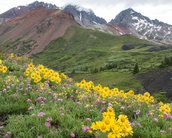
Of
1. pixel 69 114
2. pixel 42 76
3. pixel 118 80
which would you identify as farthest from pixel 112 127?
pixel 118 80

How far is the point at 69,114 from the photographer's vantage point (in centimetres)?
888

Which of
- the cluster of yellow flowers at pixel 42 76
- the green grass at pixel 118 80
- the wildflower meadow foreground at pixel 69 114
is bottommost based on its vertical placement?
the green grass at pixel 118 80

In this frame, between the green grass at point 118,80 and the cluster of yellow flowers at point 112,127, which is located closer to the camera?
the cluster of yellow flowers at point 112,127

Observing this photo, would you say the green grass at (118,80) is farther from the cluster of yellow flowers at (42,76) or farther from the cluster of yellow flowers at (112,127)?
the cluster of yellow flowers at (112,127)

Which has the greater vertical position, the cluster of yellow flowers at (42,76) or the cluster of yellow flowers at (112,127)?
the cluster of yellow flowers at (42,76)

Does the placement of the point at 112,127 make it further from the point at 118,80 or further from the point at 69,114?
the point at 118,80

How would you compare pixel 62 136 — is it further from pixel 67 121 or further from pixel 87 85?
pixel 87 85

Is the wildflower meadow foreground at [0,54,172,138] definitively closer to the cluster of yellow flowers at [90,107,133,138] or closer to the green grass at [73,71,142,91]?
the cluster of yellow flowers at [90,107,133,138]

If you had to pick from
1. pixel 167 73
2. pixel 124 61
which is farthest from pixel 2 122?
pixel 124 61

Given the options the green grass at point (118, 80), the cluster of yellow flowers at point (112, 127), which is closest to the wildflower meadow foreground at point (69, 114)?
the cluster of yellow flowers at point (112, 127)

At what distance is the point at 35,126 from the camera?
781 cm

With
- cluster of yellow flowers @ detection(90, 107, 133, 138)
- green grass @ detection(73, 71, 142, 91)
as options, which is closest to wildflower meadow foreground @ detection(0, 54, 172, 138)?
cluster of yellow flowers @ detection(90, 107, 133, 138)

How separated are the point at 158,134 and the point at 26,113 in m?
3.42

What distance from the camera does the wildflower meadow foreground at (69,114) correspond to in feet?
24.6
